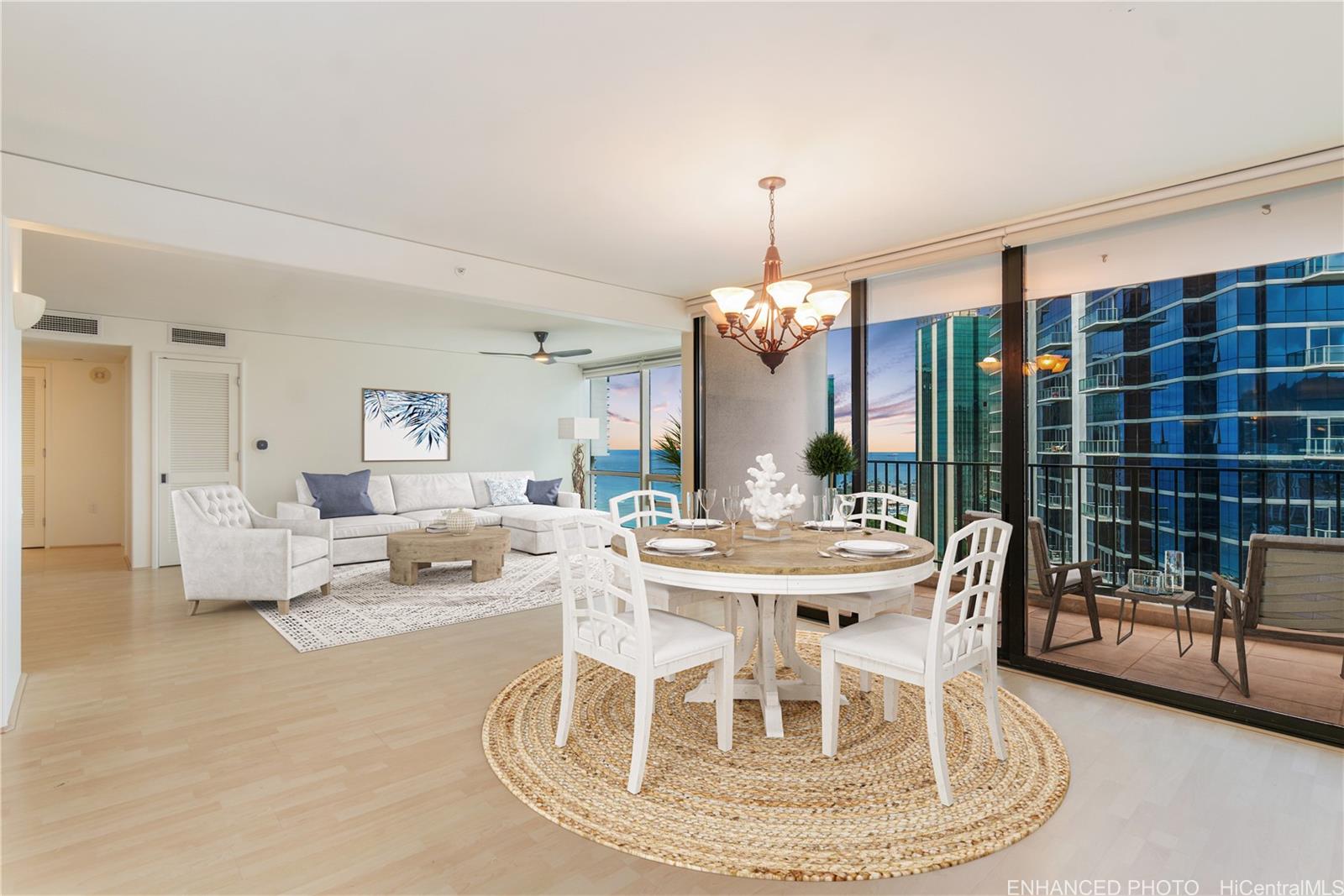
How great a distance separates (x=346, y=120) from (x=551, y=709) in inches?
101

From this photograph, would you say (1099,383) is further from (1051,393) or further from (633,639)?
(633,639)

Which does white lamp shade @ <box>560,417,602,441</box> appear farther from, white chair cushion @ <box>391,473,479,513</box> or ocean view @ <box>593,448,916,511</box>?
white chair cushion @ <box>391,473,479,513</box>

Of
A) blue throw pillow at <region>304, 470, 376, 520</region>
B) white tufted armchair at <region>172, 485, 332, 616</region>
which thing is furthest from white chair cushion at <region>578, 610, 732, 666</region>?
blue throw pillow at <region>304, 470, 376, 520</region>

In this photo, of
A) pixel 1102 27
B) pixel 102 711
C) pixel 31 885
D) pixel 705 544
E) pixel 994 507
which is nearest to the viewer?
pixel 31 885

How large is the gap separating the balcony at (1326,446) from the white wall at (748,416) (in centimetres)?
299

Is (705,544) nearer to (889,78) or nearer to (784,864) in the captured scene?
(784,864)

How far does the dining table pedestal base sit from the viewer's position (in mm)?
2945

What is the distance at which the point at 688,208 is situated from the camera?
3537 millimetres

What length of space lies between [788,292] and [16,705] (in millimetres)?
3923

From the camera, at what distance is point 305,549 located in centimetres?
496

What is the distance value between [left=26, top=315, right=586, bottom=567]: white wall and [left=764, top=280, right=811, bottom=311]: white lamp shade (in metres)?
6.23

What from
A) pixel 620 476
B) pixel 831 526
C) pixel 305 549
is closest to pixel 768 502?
pixel 831 526

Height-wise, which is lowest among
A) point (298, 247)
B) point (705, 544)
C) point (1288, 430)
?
point (705, 544)

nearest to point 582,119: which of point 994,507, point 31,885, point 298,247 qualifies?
point 298,247
